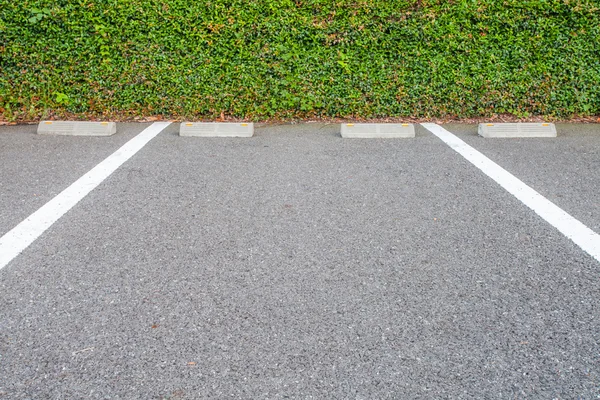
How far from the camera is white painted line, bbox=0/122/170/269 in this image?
9.50ft

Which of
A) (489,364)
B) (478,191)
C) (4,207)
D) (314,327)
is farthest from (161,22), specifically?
(489,364)

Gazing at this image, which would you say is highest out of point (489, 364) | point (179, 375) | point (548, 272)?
point (179, 375)

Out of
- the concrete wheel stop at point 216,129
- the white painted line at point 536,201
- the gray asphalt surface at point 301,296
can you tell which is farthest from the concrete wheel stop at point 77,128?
the white painted line at point 536,201

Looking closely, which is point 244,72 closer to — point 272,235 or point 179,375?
point 272,235

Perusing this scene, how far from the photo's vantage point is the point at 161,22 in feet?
19.1

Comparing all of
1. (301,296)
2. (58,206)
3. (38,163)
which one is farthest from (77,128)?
(301,296)

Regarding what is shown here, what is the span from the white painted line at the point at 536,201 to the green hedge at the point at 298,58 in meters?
1.16

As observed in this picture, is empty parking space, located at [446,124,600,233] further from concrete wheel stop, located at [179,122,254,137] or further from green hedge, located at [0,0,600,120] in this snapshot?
concrete wheel stop, located at [179,122,254,137]

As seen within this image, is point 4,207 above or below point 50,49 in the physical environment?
below

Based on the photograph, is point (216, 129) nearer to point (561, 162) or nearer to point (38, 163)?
point (38, 163)

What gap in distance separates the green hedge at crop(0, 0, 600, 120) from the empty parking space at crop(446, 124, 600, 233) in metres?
0.63

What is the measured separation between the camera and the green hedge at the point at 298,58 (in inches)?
228

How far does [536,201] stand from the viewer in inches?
143

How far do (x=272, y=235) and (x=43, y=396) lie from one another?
1566 mm
